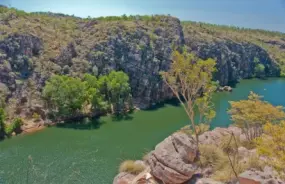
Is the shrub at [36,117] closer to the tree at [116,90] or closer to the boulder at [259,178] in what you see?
the tree at [116,90]

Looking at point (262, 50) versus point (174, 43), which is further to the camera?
point (262, 50)

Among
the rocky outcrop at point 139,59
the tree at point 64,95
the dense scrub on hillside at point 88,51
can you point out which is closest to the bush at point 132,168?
the tree at point 64,95

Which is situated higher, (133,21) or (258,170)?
(133,21)

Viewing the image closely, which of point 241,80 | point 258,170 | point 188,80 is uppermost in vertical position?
point 188,80

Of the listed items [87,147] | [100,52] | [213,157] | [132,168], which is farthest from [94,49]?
[213,157]

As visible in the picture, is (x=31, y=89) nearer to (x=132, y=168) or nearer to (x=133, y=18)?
(x=132, y=168)

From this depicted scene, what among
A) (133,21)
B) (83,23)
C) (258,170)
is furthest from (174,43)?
(258,170)

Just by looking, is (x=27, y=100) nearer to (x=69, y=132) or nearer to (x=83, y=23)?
(x=69, y=132)

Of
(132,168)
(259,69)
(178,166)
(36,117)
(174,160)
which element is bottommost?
(36,117)

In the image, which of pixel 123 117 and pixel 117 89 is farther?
pixel 117 89
